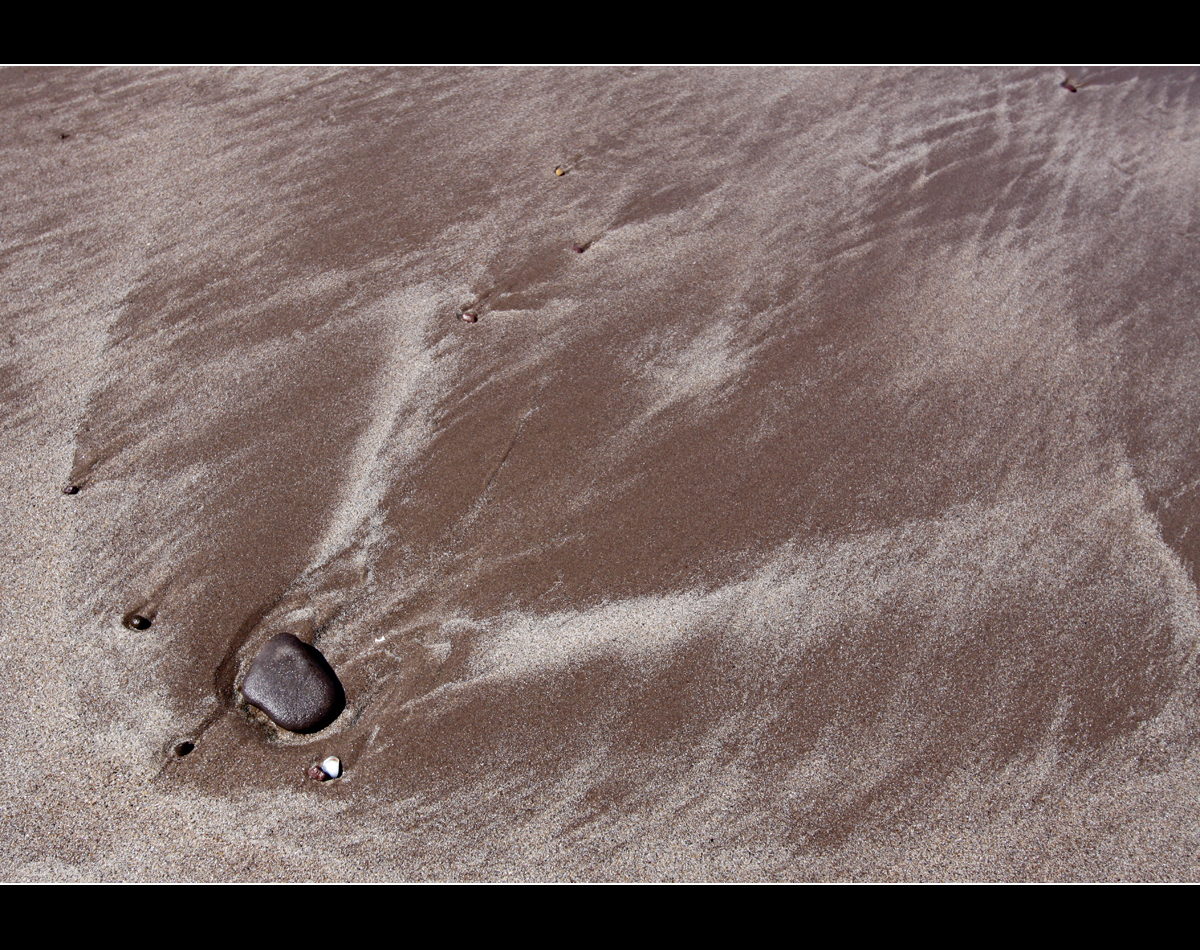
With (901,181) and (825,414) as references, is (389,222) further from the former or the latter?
(901,181)

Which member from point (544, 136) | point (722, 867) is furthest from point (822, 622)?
point (544, 136)

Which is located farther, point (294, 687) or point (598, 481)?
point (598, 481)

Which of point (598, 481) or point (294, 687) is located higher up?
point (598, 481)

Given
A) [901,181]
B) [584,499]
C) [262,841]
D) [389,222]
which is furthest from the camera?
[901,181]

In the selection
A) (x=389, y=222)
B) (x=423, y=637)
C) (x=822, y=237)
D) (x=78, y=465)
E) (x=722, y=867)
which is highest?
(x=389, y=222)
